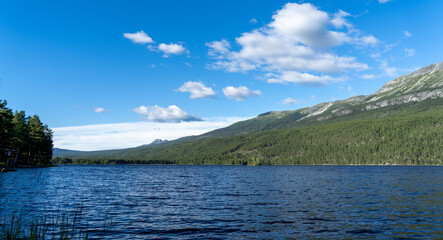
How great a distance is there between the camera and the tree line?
7556cm

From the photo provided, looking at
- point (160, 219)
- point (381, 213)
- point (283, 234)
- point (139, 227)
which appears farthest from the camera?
point (381, 213)

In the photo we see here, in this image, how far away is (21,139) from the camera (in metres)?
95.8

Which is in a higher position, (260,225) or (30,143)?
(30,143)

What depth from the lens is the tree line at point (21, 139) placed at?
248ft

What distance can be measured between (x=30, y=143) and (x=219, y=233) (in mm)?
117119

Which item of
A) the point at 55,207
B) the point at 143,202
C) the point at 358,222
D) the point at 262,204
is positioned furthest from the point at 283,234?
the point at 55,207

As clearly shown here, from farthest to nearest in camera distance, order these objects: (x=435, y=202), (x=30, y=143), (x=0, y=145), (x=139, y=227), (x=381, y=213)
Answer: (x=30, y=143) → (x=0, y=145) → (x=435, y=202) → (x=381, y=213) → (x=139, y=227)

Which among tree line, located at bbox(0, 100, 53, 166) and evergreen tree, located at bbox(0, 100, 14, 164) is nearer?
evergreen tree, located at bbox(0, 100, 14, 164)

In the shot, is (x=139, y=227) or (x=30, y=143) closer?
(x=139, y=227)

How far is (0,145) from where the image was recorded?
7694 centimetres

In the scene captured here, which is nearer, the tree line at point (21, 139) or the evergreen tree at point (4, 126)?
the evergreen tree at point (4, 126)

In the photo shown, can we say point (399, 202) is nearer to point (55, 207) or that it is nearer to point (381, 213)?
point (381, 213)

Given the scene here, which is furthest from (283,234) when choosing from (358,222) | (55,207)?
(55,207)

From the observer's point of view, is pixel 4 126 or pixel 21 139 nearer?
pixel 4 126
